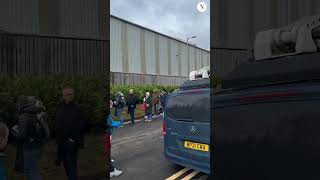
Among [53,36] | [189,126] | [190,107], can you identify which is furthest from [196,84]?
[53,36]

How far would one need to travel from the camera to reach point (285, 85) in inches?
65.7

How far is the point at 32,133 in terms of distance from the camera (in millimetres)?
4652

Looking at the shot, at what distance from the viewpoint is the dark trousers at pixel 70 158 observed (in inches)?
201

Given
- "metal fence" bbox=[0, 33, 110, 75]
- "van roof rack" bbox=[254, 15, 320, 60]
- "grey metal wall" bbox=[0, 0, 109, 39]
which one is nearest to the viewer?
"van roof rack" bbox=[254, 15, 320, 60]

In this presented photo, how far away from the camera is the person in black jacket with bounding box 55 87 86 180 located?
5051 millimetres

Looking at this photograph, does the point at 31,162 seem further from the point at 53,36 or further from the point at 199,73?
the point at 199,73

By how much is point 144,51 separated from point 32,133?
9.96 meters

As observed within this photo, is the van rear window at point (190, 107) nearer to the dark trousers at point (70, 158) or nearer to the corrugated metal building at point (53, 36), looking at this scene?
the corrugated metal building at point (53, 36)

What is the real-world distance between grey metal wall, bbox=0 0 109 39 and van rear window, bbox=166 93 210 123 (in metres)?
1.77

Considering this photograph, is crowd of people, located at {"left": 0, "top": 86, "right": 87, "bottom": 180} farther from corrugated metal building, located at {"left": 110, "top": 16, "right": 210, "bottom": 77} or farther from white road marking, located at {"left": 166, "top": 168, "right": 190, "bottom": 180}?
corrugated metal building, located at {"left": 110, "top": 16, "right": 210, "bottom": 77}

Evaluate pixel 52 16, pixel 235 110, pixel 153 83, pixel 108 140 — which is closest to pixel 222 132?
pixel 235 110

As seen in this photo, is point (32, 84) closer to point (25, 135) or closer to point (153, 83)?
point (25, 135)

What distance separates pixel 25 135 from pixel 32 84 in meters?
3.92

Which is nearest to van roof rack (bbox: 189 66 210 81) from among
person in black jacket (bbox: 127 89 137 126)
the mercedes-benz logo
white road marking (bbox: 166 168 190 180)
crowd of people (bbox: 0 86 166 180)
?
white road marking (bbox: 166 168 190 180)
